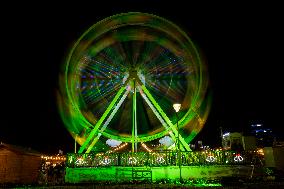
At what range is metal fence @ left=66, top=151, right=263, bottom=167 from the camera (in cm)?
1614

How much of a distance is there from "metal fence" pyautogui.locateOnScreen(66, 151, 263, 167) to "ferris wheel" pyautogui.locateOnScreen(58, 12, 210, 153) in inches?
48.4

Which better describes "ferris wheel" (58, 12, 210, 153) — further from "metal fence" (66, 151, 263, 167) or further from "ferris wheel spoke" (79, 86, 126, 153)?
"metal fence" (66, 151, 263, 167)

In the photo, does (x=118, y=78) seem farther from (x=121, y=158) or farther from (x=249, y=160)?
(x=249, y=160)

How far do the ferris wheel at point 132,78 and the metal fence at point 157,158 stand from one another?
4.03ft

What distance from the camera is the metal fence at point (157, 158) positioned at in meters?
16.1

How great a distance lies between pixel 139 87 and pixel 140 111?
250cm

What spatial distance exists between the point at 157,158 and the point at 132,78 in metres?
4.60

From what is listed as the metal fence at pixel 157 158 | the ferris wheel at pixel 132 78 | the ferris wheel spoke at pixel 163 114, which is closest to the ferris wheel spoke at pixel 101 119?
the ferris wheel at pixel 132 78

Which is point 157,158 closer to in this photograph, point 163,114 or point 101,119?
point 163,114

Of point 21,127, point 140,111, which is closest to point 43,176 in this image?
point 140,111

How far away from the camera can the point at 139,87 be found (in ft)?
61.4

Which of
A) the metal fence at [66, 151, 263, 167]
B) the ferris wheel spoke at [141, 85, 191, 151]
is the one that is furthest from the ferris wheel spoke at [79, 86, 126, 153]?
the ferris wheel spoke at [141, 85, 191, 151]

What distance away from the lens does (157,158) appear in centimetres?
1645

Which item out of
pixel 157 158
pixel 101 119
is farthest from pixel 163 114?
pixel 101 119
